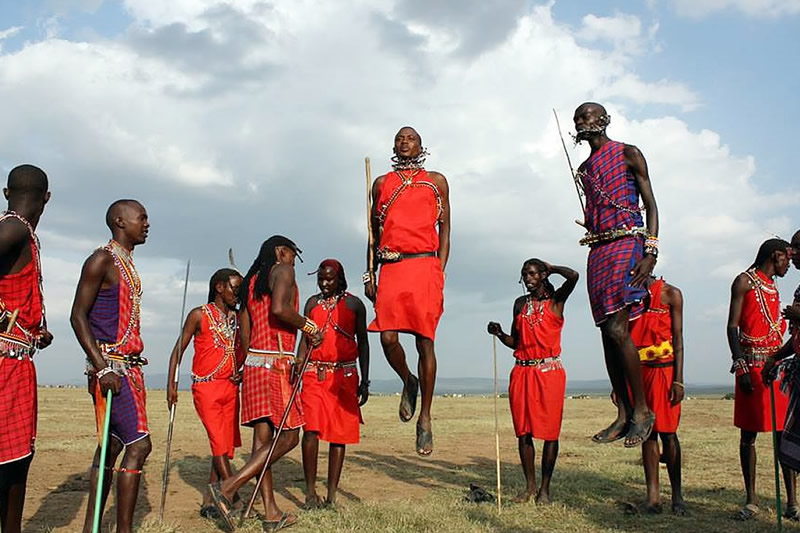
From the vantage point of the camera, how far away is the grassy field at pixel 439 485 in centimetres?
805

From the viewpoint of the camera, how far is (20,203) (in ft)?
18.8

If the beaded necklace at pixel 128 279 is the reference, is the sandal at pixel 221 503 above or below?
below

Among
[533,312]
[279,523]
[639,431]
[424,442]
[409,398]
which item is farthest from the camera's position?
[533,312]

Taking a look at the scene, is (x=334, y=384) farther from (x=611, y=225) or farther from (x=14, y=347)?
(x=14, y=347)

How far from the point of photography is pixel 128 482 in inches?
250

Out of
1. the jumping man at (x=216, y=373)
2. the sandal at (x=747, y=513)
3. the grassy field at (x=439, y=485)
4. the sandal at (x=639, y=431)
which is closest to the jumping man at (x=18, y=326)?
the grassy field at (x=439, y=485)

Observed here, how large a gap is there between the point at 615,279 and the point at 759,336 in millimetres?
3451

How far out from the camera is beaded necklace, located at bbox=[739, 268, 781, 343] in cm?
879

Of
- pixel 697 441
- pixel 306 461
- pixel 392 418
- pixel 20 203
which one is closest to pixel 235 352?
pixel 306 461

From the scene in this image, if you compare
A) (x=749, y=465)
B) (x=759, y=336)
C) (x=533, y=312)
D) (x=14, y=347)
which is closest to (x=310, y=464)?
(x=533, y=312)

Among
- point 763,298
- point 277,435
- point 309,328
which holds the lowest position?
point 277,435

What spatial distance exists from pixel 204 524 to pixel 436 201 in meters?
4.20

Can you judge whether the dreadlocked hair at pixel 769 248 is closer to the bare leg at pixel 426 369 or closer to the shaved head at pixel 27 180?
the bare leg at pixel 426 369

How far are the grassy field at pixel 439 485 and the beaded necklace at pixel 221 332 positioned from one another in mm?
1644
